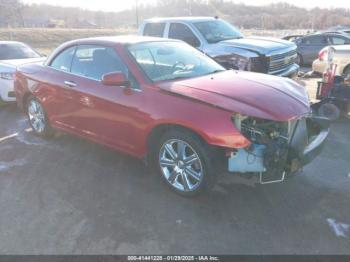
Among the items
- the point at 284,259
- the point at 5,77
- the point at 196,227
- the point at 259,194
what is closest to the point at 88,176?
the point at 196,227

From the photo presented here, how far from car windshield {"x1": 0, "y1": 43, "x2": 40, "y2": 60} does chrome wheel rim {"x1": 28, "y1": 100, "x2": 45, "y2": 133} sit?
11.9 feet

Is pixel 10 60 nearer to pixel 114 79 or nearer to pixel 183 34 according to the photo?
pixel 183 34

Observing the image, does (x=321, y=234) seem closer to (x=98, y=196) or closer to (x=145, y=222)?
(x=145, y=222)

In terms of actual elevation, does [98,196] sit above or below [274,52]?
below

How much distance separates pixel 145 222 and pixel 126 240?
33cm

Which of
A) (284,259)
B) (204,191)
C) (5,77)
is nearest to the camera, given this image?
(284,259)

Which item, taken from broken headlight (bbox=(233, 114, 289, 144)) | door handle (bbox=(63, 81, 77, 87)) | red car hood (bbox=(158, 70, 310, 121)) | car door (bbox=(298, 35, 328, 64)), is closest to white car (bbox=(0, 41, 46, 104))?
door handle (bbox=(63, 81, 77, 87))

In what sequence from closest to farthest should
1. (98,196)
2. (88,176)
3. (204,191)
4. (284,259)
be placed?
(284,259) < (204,191) < (98,196) < (88,176)

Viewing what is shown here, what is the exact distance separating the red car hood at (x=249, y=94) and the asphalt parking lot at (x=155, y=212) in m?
0.99

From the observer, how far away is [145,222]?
3.65 m

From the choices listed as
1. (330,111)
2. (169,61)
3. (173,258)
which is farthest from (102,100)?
(330,111)

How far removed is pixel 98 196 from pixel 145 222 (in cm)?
80

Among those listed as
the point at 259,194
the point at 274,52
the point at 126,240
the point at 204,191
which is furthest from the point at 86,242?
the point at 274,52

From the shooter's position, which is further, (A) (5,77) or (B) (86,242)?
(A) (5,77)
